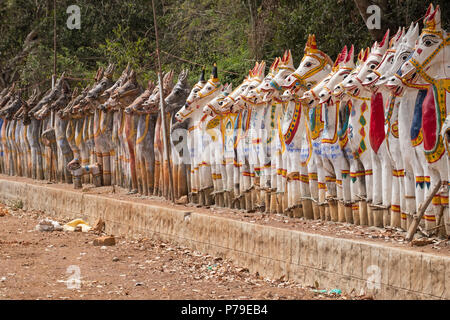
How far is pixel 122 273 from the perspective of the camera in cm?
1019

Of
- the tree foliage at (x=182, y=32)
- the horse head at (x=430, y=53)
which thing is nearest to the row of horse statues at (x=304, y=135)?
the horse head at (x=430, y=53)

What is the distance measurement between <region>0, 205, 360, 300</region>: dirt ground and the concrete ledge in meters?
0.15

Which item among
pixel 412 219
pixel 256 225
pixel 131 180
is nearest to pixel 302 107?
pixel 256 225

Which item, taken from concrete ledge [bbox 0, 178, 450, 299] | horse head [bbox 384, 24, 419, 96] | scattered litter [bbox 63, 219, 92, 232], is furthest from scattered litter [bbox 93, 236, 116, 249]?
horse head [bbox 384, 24, 419, 96]

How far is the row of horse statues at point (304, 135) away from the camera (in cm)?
826

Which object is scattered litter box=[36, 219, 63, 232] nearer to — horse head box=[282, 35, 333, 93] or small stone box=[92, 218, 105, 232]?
small stone box=[92, 218, 105, 232]

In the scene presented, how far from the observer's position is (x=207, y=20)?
24547 mm

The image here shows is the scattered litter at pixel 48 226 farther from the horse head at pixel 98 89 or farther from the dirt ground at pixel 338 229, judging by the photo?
the horse head at pixel 98 89

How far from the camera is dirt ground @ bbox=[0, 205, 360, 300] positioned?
8.65 metres

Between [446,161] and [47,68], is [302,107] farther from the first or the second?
[47,68]

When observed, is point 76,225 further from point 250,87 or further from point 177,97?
point 250,87

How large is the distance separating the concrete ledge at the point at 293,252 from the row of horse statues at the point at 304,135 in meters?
0.88

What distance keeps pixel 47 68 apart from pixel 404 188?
20.1m

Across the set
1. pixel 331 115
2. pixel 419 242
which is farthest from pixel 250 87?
pixel 419 242
